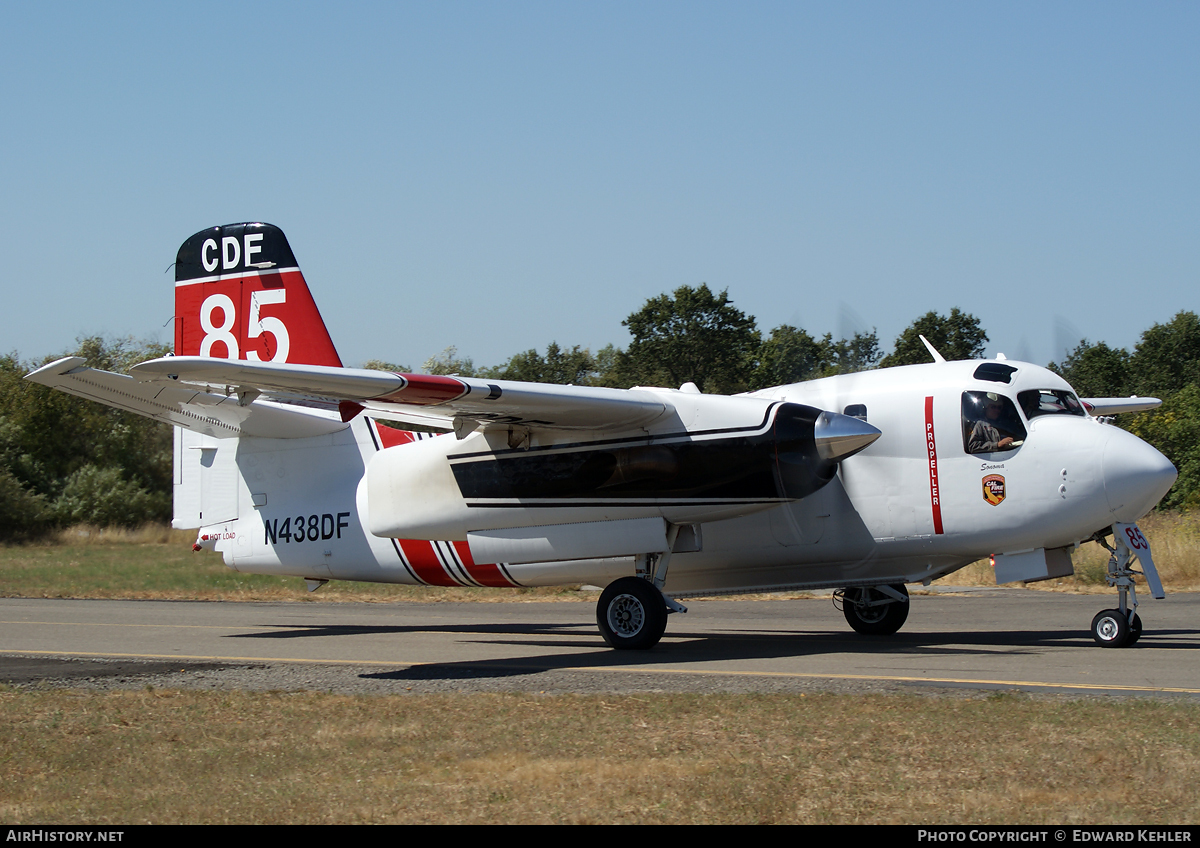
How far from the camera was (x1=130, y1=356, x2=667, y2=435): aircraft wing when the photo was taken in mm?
10398

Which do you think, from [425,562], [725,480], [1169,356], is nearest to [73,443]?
[425,562]

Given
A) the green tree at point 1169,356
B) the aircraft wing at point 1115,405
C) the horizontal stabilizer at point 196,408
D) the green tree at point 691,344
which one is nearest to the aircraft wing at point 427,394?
the horizontal stabilizer at point 196,408

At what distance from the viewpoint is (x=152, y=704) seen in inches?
365

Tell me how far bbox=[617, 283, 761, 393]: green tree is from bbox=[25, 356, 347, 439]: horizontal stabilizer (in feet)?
103

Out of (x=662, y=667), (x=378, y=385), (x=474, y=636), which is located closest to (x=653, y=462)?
(x=662, y=667)

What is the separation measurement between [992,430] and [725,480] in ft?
10.1

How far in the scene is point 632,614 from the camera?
42.0 ft

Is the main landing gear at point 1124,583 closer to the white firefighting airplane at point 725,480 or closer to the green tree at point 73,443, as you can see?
the white firefighting airplane at point 725,480

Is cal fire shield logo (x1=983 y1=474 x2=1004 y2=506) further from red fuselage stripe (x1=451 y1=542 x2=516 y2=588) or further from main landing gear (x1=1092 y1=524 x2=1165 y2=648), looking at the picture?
red fuselage stripe (x1=451 y1=542 x2=516 y2=588)

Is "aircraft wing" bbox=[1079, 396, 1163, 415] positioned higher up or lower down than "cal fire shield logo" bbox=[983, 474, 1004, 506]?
higher up

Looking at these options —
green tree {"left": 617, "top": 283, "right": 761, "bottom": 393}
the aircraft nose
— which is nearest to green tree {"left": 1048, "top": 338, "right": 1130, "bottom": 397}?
green tree {"left": 617, "top": 283, "right": 761, "bottom": 393}

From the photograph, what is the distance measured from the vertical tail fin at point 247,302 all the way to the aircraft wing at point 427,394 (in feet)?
11.8

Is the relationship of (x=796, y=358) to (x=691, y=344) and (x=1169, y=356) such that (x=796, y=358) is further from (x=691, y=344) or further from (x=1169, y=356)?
(x=1169, y=356)

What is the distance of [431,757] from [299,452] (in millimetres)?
9683
